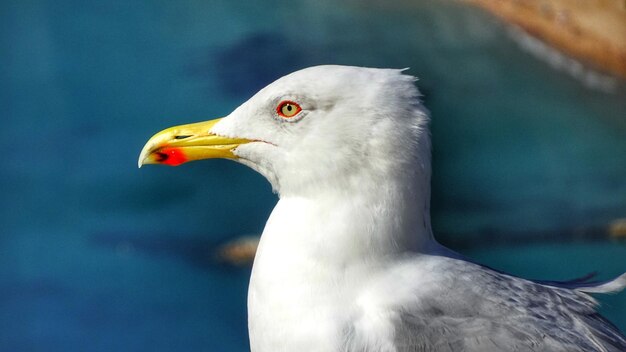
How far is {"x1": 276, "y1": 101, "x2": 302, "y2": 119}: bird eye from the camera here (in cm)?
166

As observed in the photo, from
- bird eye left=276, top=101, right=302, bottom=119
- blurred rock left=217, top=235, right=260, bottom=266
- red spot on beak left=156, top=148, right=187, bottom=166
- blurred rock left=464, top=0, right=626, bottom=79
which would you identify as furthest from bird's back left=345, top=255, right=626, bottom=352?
blurred rock left=464, top=0, right=626, bottom=79

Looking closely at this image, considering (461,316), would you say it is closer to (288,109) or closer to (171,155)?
(288,109)

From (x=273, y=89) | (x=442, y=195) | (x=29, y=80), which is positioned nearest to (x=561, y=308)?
(x=273, y=89)

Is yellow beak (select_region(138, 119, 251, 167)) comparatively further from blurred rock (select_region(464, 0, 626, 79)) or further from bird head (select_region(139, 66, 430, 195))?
blurred rock (select_region(464, 0, 626, 79))

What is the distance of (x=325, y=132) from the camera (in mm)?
1634

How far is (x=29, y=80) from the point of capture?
8.85 ft

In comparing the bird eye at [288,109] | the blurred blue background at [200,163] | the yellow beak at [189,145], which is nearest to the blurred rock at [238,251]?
the blurred blue background at [200,163]

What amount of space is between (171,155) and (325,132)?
0.31m

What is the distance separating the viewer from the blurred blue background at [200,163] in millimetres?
2686

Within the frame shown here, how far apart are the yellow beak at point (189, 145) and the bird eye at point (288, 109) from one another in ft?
0.29

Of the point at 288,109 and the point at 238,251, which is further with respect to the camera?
the point at 238,251

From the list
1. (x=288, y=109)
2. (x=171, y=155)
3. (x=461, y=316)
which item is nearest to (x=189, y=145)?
(x=171, y=155)

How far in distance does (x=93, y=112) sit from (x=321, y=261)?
133 cm

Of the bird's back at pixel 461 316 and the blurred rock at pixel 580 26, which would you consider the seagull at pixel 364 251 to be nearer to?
the bird's back at pixel 461 316
